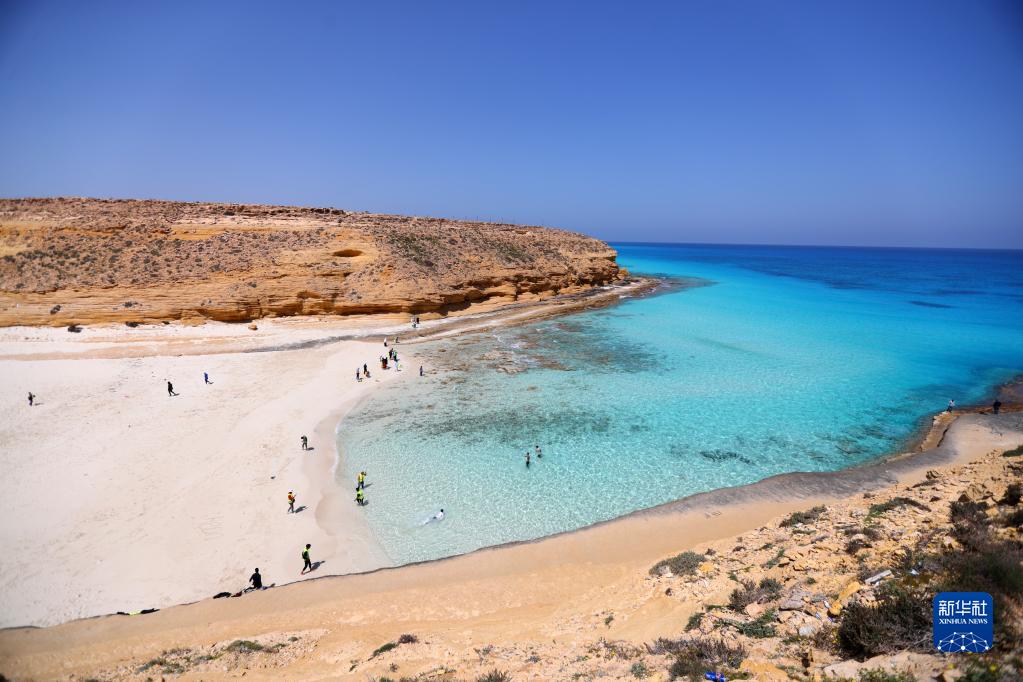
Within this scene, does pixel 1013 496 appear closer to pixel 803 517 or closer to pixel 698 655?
pixel 803 517

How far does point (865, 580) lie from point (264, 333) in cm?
2760

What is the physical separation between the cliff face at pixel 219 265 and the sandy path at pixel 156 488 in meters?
7.01

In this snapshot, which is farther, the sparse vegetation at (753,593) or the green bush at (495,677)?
the sparse vegetation at (753,593)

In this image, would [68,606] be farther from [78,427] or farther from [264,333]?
[264,333]

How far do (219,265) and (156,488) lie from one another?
20.7 m

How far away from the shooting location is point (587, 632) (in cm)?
700

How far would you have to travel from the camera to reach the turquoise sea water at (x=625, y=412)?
12.3 m

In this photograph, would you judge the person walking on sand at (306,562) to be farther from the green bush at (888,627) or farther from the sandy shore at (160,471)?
the green bush at (888,627)

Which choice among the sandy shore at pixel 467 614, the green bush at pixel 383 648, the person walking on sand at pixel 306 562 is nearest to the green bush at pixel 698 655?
the sandy shore at pixel 467 614

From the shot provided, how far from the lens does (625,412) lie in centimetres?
1772

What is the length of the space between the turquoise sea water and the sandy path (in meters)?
1.48

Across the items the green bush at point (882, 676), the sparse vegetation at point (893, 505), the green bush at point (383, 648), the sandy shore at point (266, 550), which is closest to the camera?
the green bush at point (882, 676)

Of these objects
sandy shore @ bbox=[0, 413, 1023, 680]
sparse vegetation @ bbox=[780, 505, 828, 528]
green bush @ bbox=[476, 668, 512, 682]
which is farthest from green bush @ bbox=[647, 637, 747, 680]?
sparse vegetation @ bbox=[780, 505, 828, 528]

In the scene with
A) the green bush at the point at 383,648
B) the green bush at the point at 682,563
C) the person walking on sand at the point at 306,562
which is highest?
the green bush at the point at 682,563
